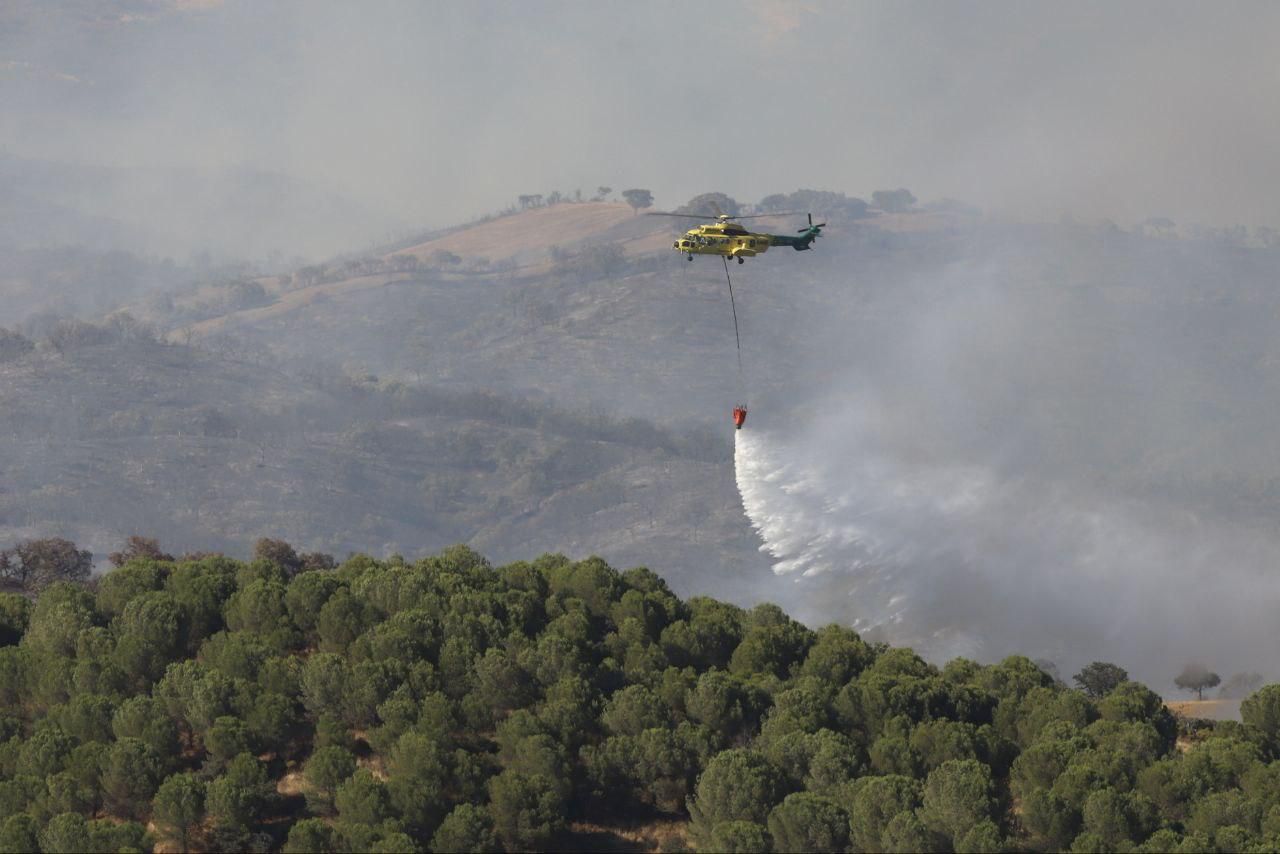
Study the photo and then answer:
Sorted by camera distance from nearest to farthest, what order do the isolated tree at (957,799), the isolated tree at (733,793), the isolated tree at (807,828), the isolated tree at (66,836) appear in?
the isolated tree at (66,836)
the isolated tree at (807,828)
the isolated tree at (957,799)
the isolated tree at (733,793)

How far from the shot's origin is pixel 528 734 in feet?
245

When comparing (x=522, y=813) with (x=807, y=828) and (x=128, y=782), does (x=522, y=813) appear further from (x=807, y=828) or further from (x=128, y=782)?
(x=128, y=782)

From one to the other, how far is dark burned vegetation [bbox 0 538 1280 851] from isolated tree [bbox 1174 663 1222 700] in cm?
8929

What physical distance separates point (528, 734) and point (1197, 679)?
123 metres

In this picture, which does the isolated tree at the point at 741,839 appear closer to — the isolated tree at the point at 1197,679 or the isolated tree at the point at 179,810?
the isolated tree at the point at 179,810

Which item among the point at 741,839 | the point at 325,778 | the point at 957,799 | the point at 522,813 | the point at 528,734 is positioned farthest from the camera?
the point at 528,734

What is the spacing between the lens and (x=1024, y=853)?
70062 mm

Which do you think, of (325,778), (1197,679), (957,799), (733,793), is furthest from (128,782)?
(1197,679)

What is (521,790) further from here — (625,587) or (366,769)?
(625,587)

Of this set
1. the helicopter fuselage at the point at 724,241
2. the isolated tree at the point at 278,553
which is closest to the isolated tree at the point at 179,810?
the helicopter fuselage at the point at 724,241

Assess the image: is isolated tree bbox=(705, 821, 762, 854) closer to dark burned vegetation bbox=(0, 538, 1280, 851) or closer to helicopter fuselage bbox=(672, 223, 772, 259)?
dark burned vegetation bbox=(0, 538, 1280, 851)

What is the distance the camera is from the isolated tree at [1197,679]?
17888 cm

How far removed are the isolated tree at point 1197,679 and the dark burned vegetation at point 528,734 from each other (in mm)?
89291

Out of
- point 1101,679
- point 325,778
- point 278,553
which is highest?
point 325,778
